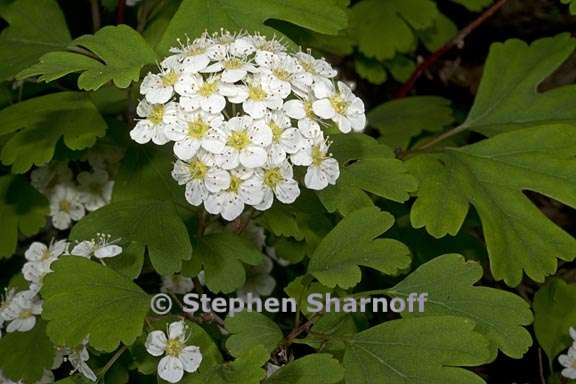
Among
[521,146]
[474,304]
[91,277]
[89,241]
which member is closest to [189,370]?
[91,277]

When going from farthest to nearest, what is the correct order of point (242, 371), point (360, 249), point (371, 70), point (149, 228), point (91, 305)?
point (371, 70) → point (149, 228) → point (360, 249) → point (91, 305) → point (242, 371)

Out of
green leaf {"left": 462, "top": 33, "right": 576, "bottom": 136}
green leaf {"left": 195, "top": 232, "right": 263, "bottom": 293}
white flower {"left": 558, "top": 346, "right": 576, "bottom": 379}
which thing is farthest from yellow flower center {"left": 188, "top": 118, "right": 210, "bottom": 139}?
white flower {"left": 558, "top": 346, "right": 576, "bottom": 379}

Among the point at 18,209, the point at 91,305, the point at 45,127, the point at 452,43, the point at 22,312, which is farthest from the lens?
the point at 452,43

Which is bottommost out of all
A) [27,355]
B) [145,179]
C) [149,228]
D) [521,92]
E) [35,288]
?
[27,355]

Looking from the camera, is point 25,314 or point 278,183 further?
point 25,314

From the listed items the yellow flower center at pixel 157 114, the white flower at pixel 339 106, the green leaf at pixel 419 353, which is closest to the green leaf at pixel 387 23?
the white flower at pixel 339 106

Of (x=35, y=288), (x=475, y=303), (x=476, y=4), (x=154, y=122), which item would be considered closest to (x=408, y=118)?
(x=476, y=4)

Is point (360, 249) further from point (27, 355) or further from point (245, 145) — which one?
point (27, 355)

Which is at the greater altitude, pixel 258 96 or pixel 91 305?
pixel 258 96

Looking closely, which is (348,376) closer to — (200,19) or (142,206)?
(142,206)
